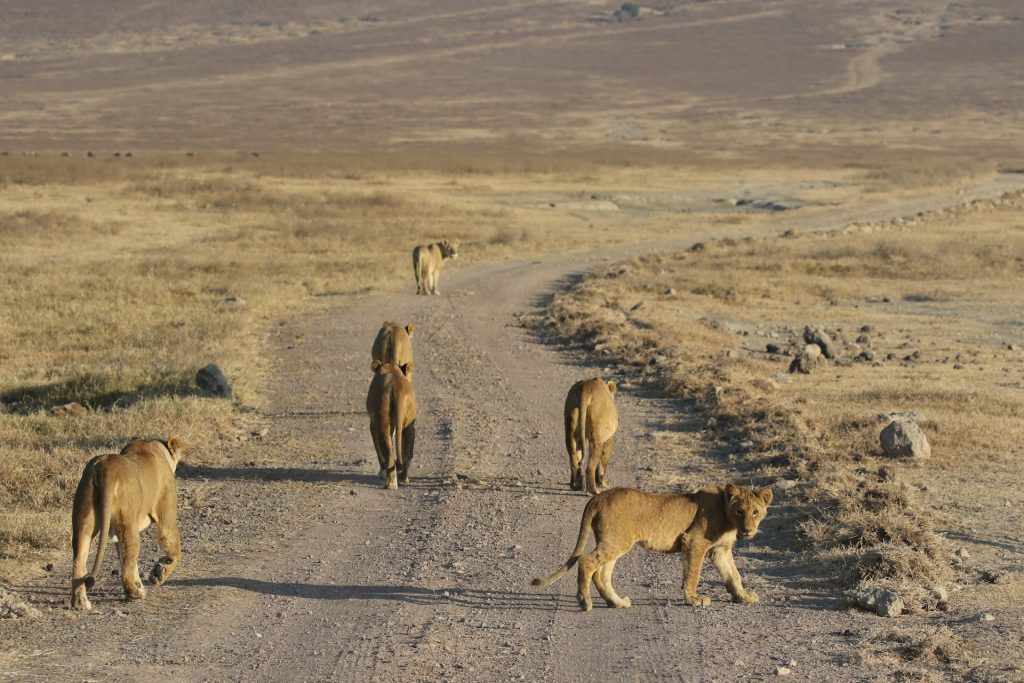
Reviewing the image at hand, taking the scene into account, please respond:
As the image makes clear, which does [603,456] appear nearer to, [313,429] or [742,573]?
[742,573]

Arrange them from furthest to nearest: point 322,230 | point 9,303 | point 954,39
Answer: point 954,39 → point 322,230 → point 9,303

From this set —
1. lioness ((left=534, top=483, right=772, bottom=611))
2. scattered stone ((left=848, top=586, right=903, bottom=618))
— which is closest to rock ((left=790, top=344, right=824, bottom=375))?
scattered stone ((left=848, top=586, right=903, bottom=618))

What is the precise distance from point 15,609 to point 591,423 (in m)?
4.81

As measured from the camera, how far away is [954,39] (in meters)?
180

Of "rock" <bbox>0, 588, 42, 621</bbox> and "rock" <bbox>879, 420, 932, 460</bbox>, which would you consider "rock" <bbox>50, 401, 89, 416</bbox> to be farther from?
"rock" <bbox>879, 420, 932, 460</bbox>

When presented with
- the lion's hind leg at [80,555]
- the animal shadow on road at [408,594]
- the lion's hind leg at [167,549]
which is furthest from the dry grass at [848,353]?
the lion's hind leg at [80,555]

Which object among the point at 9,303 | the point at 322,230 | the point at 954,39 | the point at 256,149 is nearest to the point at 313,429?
the point at 9,303

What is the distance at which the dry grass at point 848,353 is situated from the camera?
1095cm

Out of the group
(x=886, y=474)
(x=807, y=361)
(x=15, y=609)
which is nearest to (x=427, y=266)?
(x=807, y=361)

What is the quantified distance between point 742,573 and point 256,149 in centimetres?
8174

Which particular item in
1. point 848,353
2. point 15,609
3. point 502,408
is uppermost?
point 15,609

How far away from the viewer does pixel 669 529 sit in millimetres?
8688

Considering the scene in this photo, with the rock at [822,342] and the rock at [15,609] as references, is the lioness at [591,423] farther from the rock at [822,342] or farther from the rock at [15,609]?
the rock at [822,342]

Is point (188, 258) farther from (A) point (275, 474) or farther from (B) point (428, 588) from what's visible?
(B) point (428, 588)
